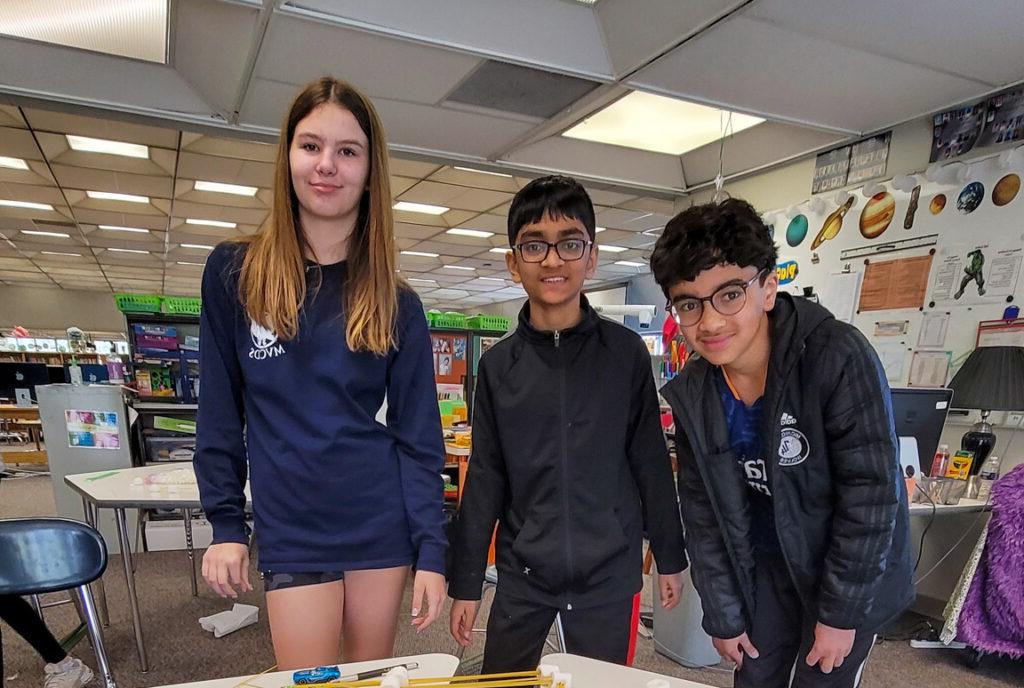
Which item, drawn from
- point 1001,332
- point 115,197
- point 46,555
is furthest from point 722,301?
point 115,197

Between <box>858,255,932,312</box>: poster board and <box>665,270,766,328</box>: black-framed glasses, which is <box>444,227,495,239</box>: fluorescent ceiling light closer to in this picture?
<box>858,255,932,312</box>: poster board

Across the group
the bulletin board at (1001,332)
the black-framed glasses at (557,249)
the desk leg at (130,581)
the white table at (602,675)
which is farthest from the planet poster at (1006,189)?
the desk leg at (130,581)

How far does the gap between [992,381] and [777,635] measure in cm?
170

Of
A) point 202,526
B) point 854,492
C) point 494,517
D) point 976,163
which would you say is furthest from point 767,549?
point 202,526

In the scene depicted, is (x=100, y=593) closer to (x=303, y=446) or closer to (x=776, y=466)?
(x=303, y=446)

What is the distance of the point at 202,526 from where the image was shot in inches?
122

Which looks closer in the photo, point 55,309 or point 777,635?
point 777,635

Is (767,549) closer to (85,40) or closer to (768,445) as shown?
(768,445)

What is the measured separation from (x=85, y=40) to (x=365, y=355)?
274cm

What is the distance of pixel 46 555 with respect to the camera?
105 cm

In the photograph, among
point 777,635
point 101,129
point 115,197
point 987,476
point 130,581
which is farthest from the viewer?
point 115,197

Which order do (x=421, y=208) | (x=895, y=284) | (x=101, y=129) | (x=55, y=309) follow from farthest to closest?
(x=55, y=309), (x=421, y=208), (x=101, y=129), (x=895, y=284)

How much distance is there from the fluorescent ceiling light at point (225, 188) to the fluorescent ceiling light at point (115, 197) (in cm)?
81

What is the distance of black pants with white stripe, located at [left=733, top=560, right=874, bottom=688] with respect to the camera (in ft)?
3.46
